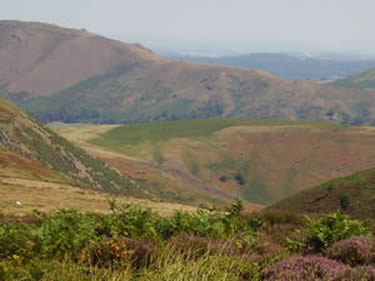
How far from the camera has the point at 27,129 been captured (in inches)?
3593

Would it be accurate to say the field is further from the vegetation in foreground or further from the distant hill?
the vegetation in foreground

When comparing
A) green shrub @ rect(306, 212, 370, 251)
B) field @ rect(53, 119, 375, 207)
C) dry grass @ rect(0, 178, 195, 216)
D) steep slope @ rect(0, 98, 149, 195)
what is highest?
green shrub @ rect(306, 212, 370, 251)

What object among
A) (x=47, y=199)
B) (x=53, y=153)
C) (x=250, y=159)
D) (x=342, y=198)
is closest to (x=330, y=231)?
(x=342, y=198)

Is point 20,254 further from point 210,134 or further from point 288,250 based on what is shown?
point 210,134

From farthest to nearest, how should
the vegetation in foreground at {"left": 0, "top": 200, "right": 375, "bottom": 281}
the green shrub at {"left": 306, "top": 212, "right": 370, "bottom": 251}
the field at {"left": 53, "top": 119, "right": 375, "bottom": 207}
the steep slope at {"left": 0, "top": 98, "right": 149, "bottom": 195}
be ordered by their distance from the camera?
the field at {"left": 53, "top": 119, "right": 375, "bottom": 207} < the steep slope at {"left": 0, "top": 98, "right": 149, "bottom": 195} < the green shrub at {"left": 306, "top": 212, "right": 370, "bottom": 251} < the vegetation in foreground at {"left": 0, "top": 200, "right": 375, "bottom": 281}

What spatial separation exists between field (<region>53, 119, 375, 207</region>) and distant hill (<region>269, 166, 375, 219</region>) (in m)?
70.6

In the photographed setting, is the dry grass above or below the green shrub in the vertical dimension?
below

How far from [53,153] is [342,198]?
65.2 m

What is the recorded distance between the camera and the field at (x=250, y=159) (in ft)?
442

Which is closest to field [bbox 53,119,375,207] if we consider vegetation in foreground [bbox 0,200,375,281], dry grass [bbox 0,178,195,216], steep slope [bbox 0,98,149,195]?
steep slope [bbox 0,98,149,195]

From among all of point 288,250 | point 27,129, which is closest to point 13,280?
point 288,250

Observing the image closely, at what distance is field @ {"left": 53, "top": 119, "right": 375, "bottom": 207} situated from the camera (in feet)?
442

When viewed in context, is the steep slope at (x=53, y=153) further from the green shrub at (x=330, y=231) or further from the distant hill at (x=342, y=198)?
the green shrub at (x=330, y=231)

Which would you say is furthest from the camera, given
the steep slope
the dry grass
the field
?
the field
